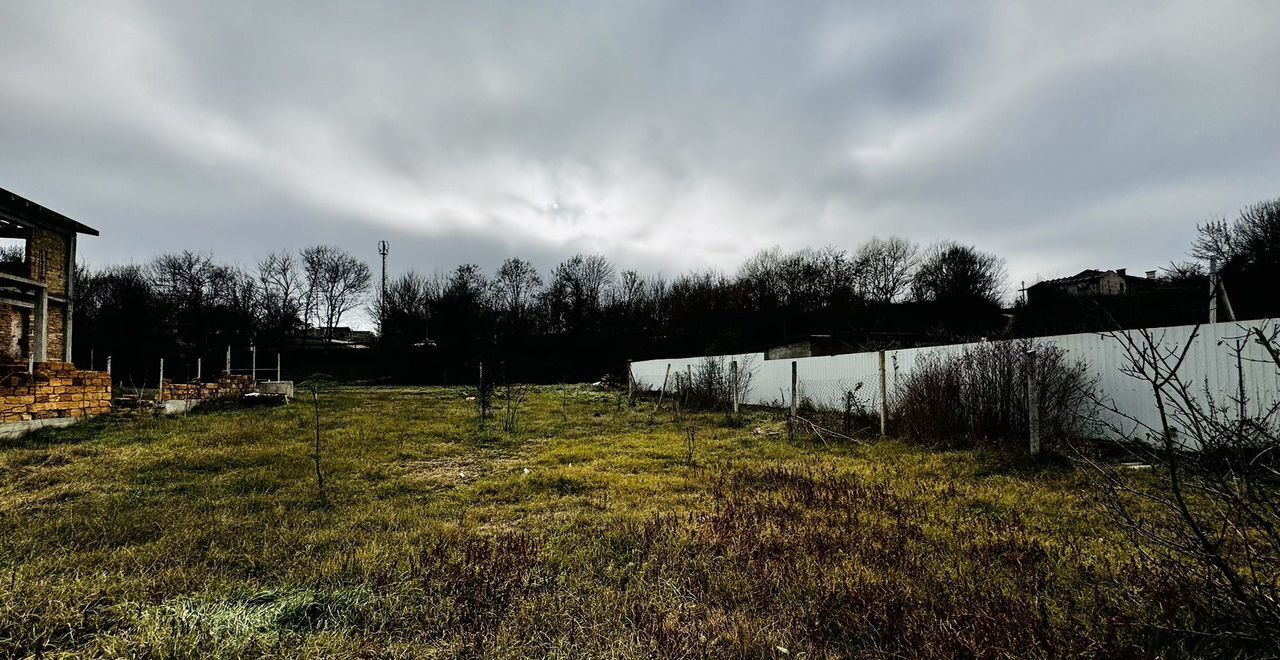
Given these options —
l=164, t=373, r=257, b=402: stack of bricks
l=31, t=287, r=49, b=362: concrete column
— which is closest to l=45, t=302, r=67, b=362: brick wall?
l=31, t=287, r=49, b=362: concrete column

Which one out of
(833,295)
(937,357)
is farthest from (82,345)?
(833,295)

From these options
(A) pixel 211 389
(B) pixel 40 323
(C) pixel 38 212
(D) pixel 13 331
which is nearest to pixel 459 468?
(A) pixel 211 389

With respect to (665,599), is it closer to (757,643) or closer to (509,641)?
(757,643)

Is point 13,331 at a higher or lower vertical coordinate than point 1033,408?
higher

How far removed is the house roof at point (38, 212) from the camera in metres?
12.6

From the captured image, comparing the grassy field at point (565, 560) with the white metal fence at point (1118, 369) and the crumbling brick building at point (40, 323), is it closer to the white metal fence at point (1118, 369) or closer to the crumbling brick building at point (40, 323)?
the white metal fence at point (1118, 369)

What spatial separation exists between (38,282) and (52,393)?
5.55 m

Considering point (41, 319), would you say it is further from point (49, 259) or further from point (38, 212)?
point (49, 259)

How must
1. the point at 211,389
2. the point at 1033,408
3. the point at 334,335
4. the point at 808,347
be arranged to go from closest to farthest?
→ the point at 1033,408 < the point at 211,389 < the point at 808,347 < the point at 334,335

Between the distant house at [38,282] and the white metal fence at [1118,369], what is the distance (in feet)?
61.1

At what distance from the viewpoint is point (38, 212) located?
13.6 m

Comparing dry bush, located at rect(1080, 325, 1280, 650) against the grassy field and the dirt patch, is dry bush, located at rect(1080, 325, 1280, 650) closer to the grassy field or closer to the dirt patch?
the grassy field

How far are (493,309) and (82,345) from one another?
904 inches

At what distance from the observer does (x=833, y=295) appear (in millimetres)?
39000
